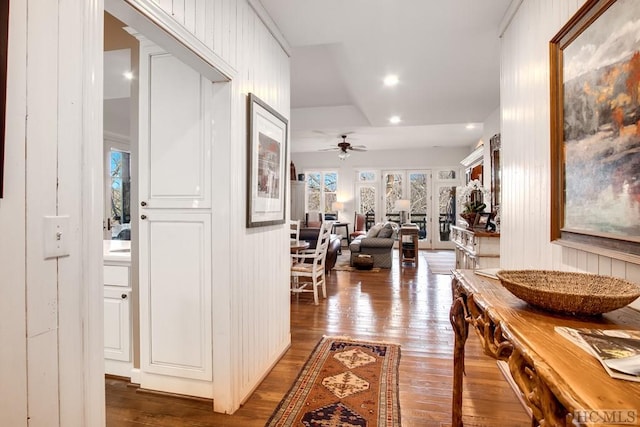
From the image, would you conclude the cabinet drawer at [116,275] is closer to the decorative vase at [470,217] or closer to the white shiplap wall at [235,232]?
the white shiplap wall at [235,232]

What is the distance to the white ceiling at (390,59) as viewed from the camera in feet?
8.03

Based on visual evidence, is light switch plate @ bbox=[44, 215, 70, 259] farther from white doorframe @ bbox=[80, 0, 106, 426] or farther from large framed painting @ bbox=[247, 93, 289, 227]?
large framed painting @ bbox=[247, 93, 289, 227]

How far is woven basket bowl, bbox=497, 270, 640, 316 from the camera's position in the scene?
3.10 ft

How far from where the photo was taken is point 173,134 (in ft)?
7.27

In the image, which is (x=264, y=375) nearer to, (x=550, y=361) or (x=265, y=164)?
(x=265, y=164)

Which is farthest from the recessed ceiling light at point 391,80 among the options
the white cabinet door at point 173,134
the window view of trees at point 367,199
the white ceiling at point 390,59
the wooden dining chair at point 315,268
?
the window view of trees at point 367,199

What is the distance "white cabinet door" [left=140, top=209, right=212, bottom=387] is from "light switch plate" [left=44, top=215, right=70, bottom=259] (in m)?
1.14

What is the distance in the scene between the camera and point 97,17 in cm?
105

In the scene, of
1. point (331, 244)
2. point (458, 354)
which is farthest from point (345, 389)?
point (331, 244)

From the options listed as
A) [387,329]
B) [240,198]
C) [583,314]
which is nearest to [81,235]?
[240,198]

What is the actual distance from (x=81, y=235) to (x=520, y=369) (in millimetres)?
1306

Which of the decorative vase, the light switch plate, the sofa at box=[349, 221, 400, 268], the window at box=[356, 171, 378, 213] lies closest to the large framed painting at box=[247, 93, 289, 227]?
the light switch plate

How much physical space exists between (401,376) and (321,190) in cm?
838

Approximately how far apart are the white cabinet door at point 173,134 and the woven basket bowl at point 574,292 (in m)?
1.76
